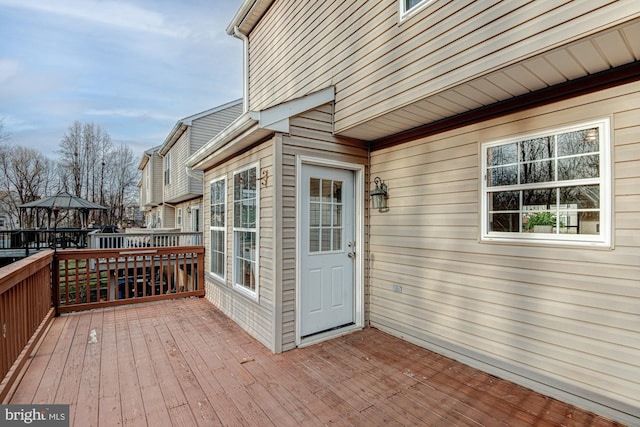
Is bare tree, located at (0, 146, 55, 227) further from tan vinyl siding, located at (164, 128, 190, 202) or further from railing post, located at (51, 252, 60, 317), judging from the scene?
railing post, located at (51, 252, 60, 317)

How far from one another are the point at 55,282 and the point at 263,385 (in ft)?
13.1

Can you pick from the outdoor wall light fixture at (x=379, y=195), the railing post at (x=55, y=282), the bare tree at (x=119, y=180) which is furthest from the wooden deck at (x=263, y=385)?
the bare tree at (x=119, y=180)

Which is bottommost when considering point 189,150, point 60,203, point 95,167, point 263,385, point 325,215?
point 263,385

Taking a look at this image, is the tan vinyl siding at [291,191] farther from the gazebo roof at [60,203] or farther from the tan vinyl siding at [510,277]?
the gazebo roof at [60,203]

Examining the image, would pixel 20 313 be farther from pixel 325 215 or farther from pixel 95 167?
pixel 95 167

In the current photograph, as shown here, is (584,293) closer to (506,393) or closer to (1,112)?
(506,393)

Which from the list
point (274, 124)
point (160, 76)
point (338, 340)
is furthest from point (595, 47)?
point (160, 76)

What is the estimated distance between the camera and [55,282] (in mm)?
4359

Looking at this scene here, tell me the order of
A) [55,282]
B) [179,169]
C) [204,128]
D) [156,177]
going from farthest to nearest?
1. [156,177]
2. [179,169]
3. [204,128]
4. [55,282]

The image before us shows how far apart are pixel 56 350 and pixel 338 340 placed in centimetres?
315

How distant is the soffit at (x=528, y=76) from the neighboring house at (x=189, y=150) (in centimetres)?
887

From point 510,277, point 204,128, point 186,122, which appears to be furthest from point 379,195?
point 186,122

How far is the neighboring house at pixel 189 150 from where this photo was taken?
1095 cm

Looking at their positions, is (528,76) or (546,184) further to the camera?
(546,184)
